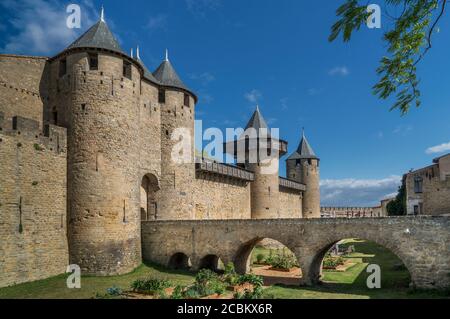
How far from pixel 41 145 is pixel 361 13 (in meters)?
16.5

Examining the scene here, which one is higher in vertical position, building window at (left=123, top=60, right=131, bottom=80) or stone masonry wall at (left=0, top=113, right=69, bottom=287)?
building window at (left=123, top=60, right=131, bottom=80)

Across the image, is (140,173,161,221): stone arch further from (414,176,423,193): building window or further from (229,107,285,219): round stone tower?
(414,176,423,193): building window

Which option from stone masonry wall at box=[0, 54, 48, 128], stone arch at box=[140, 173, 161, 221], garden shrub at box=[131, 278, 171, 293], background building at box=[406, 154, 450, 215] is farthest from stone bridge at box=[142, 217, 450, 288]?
background building at box=[406, 154, 450, 215]

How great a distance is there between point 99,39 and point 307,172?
29.5 meters

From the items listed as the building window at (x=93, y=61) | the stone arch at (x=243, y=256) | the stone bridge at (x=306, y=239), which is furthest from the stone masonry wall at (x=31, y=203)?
the stone arch at (x=243, y=256)

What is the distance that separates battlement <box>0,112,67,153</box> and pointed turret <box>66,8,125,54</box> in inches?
184

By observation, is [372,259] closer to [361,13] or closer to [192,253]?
[192,253]

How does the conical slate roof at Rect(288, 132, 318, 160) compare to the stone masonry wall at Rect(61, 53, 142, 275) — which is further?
the conical slate roof at Rect(288, 132, 318, 160)

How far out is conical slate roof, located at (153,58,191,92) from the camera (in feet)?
81.5

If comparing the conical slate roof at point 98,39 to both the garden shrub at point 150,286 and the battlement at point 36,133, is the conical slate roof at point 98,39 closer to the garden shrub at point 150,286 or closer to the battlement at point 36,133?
the battlement at point 36,133

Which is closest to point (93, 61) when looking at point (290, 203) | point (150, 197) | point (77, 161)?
point (77, 161)

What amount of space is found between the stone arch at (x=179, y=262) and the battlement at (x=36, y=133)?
877cm

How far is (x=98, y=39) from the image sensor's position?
19234mm

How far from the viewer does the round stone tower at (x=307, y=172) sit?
139 ft
